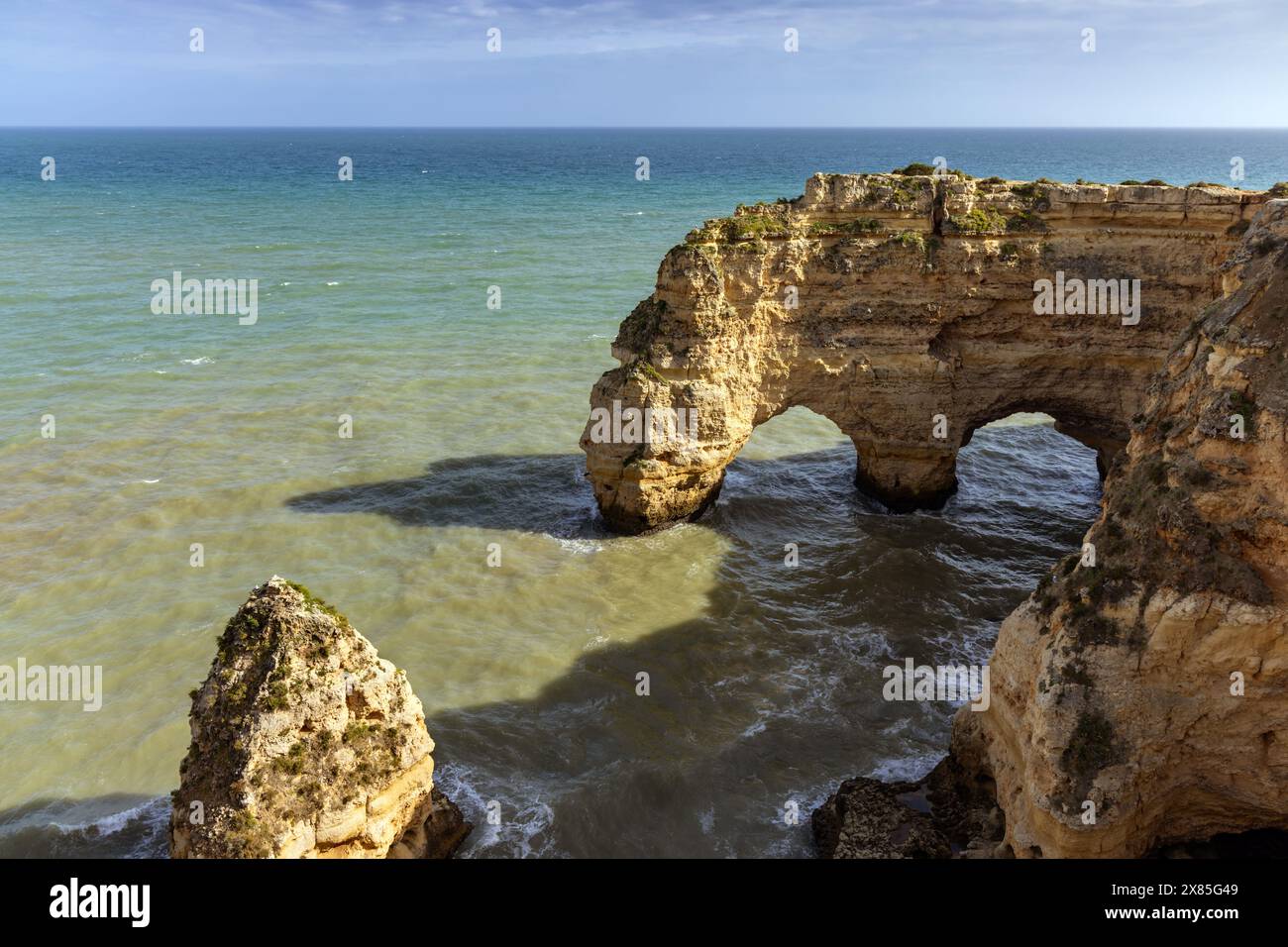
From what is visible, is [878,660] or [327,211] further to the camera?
[327,211]

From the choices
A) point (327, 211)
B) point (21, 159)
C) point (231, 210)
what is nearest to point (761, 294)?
point (327, 211)

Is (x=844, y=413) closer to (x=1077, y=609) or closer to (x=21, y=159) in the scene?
(x=1077, y=609)

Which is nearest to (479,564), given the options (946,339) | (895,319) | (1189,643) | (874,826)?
(895,319)

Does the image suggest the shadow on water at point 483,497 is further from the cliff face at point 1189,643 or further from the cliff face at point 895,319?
the cliff face at point 1189,643

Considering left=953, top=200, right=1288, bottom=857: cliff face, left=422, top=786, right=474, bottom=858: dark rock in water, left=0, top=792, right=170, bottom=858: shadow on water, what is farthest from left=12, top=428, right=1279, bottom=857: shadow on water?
left=953, top=200, right=1288, bottom=857: cliff face

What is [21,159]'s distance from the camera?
154875 mm

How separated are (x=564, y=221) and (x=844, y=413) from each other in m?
55.0

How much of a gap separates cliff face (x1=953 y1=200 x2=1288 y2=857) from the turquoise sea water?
4873 mm

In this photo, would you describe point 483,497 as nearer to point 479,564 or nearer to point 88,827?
point 479,564

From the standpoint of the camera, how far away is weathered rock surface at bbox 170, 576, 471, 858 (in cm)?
1060

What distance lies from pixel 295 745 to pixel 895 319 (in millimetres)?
17283

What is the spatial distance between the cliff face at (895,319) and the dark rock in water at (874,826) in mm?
10442

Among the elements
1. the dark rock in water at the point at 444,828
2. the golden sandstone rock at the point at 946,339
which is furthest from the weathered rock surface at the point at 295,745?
the golden sandstone rock at the point at 946,339

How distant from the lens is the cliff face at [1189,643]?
10.3 metres
